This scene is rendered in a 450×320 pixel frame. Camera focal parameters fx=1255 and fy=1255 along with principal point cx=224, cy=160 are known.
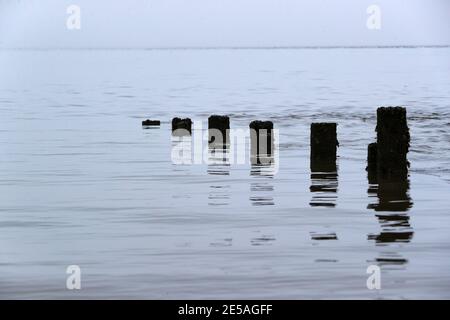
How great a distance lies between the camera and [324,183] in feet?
71.9

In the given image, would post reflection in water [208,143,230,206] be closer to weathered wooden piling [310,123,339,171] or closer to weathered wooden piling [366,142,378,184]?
weathered wooden piling [310,123,339,171]

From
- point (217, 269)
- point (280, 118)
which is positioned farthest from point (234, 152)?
point (280, 118)

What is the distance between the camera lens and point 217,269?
13664mm

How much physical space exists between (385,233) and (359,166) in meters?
9.37

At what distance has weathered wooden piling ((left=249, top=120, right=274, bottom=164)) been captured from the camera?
24.5m

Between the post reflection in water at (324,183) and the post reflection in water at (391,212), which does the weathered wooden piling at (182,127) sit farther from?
the post reflection in water at (391,212)

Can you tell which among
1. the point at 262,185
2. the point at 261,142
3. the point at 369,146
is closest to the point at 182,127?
the point at 261,142

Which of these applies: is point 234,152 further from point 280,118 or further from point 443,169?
point 280,118

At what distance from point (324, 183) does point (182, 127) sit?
10.9 metres

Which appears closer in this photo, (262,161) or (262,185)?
(262,185)

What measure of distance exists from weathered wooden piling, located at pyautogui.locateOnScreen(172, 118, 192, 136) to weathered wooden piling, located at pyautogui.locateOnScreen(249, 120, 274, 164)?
6653 millimetres

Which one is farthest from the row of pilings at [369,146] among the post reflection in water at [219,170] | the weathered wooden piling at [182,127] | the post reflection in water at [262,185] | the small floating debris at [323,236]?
the weathered wooden piling at [182,127]

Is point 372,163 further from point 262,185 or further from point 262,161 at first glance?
point 262,161

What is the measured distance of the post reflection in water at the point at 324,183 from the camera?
771 inches
